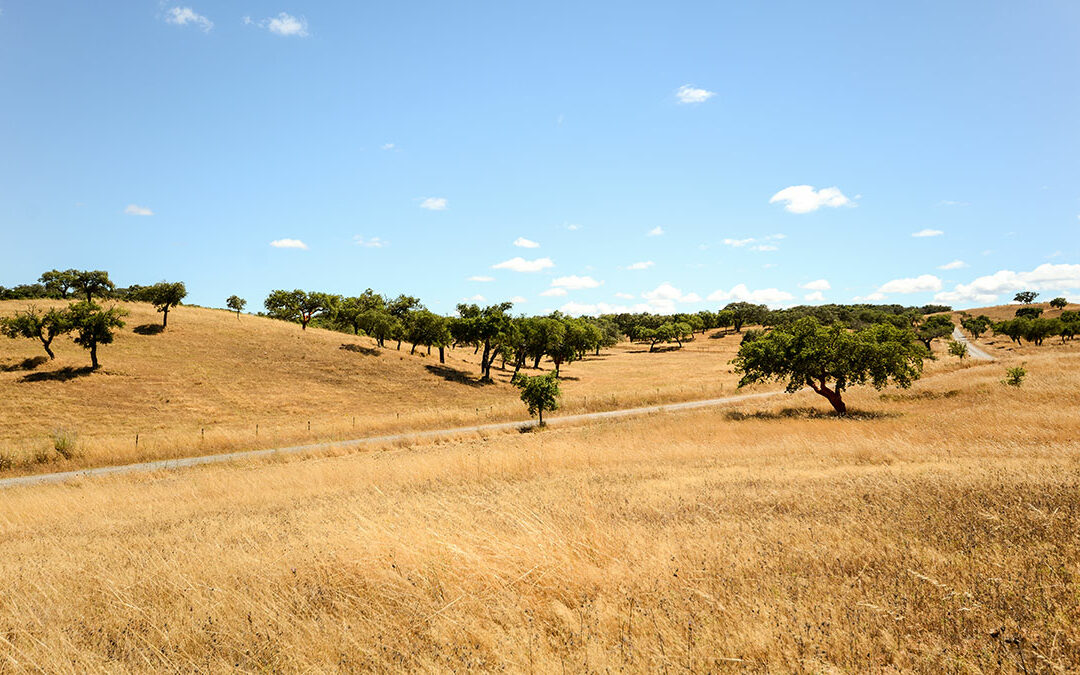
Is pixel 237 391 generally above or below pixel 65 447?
above

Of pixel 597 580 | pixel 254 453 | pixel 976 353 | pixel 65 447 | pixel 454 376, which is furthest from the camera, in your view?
pixel 976 353

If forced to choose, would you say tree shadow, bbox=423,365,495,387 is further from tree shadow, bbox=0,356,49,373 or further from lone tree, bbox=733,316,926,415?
tree shadow, bbox=0,356,49,373

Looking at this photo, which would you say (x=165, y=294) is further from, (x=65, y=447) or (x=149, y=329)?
(x=65, y=447)

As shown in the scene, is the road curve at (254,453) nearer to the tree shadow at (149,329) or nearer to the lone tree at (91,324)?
the lone tree at (91,324)

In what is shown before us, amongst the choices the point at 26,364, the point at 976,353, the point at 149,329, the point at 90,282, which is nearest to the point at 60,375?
the point at 26,364

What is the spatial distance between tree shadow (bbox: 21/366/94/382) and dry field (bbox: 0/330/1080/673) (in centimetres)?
4906

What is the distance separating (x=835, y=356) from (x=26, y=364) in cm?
7136

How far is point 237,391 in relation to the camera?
1980 inches

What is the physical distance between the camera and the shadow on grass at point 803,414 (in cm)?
2799

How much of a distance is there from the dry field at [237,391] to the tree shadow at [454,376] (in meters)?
0.28

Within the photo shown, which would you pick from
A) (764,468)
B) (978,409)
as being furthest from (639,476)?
(978,409)

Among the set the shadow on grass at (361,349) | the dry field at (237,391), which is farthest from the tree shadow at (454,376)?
the shadow on grass at (361,349)

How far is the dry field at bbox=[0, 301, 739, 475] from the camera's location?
32250 millimetres

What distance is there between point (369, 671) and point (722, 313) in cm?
15537
